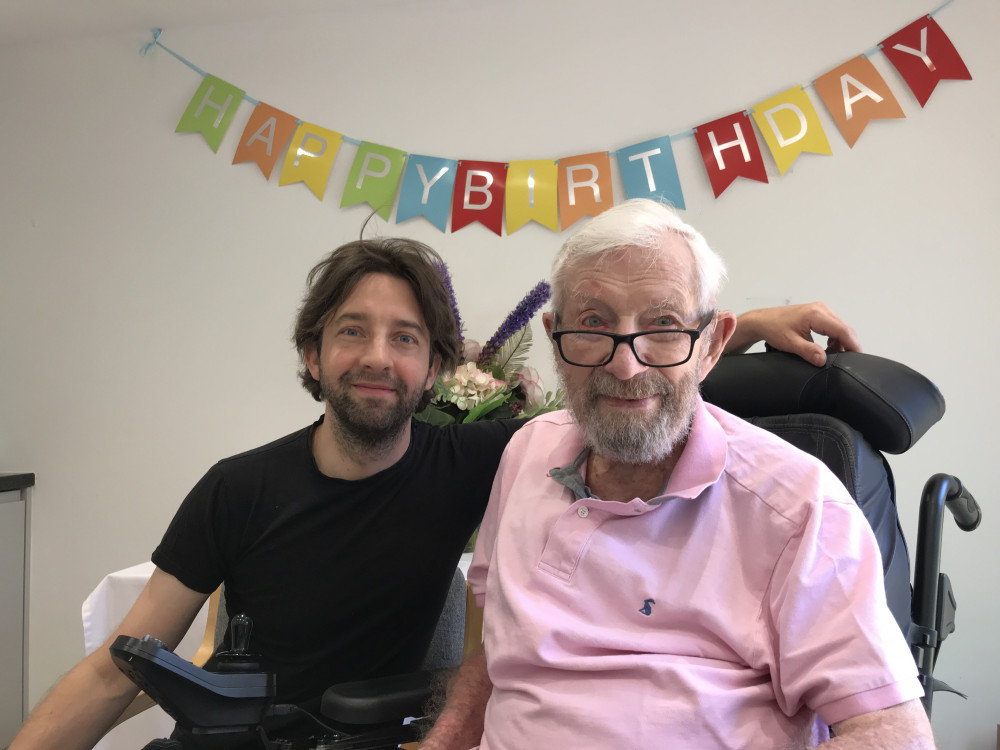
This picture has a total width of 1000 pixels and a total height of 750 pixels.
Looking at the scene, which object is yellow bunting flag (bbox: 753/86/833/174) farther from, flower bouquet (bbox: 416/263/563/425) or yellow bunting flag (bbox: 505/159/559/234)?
flower bouquet (bbox: 416/263/563/425)

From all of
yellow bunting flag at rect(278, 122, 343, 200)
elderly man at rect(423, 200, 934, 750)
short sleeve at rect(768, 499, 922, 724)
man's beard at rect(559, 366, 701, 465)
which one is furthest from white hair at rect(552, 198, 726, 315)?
yellow bunting flag at rect(278, 122, 343, 200)

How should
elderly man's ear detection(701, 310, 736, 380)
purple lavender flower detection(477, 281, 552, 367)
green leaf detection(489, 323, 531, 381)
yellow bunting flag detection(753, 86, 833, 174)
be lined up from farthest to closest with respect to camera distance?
yellow bunting flag detection(753, 86, 833, 174) → green leaf detection(489, 323, 531, 381) → purple lavender flower detection(477, 281, 552, 367) → elderly man's ear detection(701, 310, 736, 380)

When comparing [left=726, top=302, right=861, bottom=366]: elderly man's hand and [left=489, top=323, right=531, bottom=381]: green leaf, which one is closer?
[left=726, top=302, right=861, bottom=366]: elderly man's hand

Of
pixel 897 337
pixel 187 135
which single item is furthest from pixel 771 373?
pixel 187 135

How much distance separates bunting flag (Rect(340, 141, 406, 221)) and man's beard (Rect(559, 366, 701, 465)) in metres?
1.73

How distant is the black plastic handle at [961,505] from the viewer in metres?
1.22

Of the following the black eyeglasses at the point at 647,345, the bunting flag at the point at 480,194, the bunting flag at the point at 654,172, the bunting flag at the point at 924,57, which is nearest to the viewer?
the black eyeglasses at the point at 647,345

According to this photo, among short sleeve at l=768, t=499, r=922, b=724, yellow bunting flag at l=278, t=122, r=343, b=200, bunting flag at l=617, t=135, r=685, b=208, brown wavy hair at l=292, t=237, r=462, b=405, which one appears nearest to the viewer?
short sleeve at l=768, t=499, r=922, b=724

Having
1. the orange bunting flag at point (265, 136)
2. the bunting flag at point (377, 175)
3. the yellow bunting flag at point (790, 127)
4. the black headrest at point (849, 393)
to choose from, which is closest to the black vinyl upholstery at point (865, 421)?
Answer: the black headrest at point (849, 393)

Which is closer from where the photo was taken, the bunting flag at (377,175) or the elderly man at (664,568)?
the elderly man at (664,568)

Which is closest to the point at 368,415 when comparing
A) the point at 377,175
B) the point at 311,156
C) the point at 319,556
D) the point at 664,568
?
the point at 319,556

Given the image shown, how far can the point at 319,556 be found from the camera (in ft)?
4.54

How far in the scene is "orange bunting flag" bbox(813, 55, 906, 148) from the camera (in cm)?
229

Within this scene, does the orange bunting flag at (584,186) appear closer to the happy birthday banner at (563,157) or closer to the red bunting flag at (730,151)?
the happy birthday banner at (563,157)
